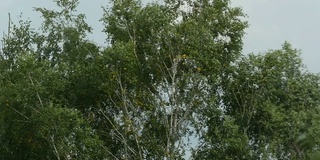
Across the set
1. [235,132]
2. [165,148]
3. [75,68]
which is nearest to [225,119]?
[235,132]

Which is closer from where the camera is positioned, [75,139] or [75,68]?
[75,139]

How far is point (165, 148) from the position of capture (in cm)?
3256

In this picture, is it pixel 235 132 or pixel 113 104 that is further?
pixel 113 104

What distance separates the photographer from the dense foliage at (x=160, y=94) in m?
31.6

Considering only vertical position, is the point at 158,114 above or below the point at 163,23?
below

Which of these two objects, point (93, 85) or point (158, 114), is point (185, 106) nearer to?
point (158, 114)

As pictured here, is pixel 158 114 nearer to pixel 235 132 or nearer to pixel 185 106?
pixel 185 106

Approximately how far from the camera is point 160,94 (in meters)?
33.9

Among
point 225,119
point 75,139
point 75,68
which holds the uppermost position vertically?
point 75,68

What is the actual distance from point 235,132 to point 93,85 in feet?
24.4

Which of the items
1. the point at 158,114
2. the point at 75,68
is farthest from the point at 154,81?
the point at 75,68

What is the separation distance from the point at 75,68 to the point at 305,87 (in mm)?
12025

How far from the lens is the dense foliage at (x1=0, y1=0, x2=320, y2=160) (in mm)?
31578

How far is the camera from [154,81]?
34.2m
